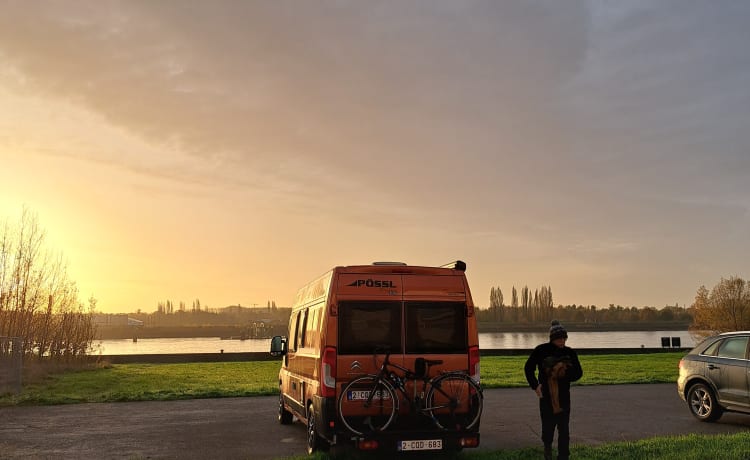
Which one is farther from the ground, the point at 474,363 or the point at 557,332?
the point at 557,332

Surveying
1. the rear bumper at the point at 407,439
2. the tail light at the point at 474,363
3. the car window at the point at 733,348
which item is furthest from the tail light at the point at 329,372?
the car window at the point at 733,348

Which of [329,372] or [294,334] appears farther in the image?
[294,334]

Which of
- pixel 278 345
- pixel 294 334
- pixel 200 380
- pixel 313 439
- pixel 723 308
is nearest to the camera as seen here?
pixel 313 439

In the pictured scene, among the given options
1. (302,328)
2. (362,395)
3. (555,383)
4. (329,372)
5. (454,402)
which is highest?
(302,328)

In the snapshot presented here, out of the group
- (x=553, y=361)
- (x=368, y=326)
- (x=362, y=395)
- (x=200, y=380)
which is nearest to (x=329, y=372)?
(x=362, y=395)

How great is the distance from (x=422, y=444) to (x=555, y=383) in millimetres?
1791

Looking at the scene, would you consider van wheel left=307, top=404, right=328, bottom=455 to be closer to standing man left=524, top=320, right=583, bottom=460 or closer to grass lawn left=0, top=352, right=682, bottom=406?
standing man left=524, top=320, right=583, bottom=460

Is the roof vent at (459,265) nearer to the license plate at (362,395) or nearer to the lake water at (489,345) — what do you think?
the license plate at (362,395)

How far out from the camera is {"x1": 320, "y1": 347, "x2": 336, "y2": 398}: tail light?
28.5 ft

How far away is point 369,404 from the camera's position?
340 inches

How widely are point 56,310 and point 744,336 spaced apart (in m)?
28.3

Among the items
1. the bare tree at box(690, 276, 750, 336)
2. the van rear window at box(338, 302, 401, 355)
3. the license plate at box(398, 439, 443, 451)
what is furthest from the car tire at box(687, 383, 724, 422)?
the bare tree at box(690, 276, 750, 336)

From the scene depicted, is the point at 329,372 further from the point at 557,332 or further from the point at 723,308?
the point at 723,308

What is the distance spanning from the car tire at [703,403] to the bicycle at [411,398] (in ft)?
19.4
